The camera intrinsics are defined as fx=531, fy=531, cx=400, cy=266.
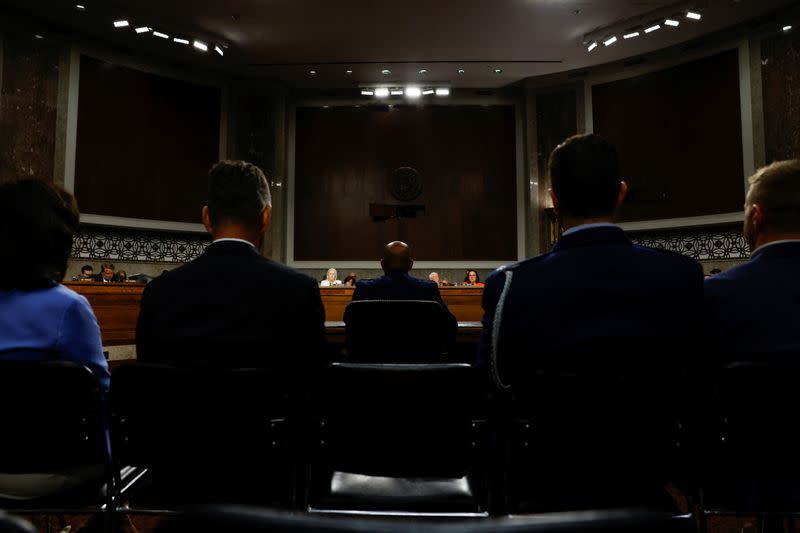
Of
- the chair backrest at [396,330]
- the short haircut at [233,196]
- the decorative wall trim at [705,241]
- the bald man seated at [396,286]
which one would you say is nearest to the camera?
the short haircut at [233,196]

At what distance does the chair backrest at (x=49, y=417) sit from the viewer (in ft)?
4.10

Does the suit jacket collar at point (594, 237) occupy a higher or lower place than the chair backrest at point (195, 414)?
higher

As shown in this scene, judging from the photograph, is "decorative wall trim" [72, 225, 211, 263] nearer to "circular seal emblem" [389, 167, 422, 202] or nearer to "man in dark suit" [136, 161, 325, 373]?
"circular seal emblem" [389, 167, 422, 202]

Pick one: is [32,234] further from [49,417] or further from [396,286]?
[396,286]

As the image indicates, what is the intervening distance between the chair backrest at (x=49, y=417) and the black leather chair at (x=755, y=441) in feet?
5.04

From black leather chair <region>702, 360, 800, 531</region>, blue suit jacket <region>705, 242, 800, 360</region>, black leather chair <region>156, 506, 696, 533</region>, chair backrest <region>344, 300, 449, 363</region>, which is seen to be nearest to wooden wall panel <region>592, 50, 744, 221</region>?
chair backrest <region>344, 300, 449, 363</region>

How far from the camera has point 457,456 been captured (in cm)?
144

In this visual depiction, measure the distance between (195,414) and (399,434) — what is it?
0.52 meters

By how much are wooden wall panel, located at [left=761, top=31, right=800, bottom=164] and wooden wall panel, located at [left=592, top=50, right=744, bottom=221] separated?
0.44m

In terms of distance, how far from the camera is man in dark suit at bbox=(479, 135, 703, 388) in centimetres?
126

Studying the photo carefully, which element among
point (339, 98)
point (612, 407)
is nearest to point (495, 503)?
point (612, 407)

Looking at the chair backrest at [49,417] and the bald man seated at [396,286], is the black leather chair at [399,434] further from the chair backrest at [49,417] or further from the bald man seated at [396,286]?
the bald man seated at [396,286]

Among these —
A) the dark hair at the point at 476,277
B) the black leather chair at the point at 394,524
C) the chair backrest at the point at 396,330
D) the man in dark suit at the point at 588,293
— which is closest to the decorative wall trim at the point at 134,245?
the dark hair at the point at 476,277

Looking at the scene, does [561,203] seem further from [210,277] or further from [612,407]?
[210,277]
